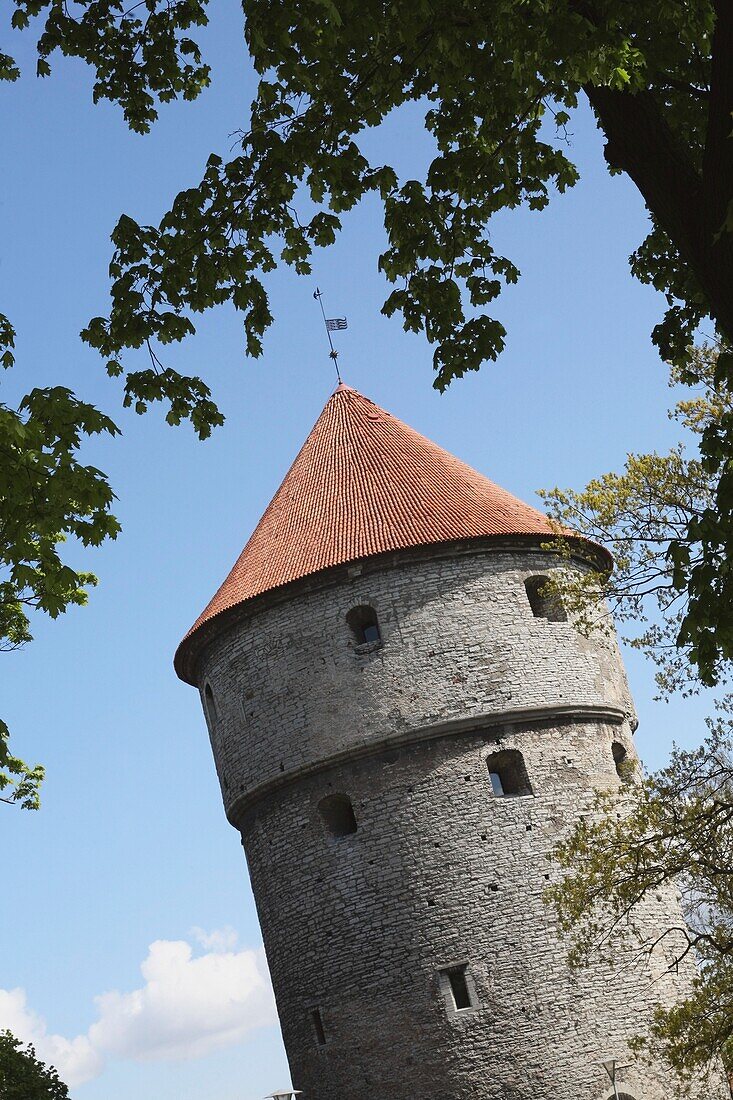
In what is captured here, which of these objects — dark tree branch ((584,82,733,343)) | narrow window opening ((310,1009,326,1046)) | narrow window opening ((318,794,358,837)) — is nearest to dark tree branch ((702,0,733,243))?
dark tree branch ((584,82,733,343))

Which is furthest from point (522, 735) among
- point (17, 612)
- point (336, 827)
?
point (17, 612)

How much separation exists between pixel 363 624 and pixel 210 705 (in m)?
3.06

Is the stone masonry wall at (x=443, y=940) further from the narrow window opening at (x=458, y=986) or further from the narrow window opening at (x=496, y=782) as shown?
the narrow window opening at (x=496, y=782)

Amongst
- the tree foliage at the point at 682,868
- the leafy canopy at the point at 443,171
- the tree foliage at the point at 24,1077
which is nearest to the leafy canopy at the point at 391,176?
the leafy canopy at the point at 443,171

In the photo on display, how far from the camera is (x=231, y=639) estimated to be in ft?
63.9

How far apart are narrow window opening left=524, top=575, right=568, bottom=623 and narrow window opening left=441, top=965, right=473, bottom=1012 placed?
516 cm

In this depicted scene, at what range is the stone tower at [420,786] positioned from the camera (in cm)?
1656

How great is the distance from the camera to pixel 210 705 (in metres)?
20.2

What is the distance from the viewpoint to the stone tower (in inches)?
652

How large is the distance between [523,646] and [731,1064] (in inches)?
264

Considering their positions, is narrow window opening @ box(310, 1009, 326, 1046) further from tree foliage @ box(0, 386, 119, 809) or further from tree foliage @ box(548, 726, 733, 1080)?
tree foliage @ box(0, 386, 119, 809)

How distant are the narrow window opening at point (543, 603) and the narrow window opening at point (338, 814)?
3911mm

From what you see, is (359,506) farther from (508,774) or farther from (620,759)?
(620,759)

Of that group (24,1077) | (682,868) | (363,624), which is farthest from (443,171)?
(24,1077)
